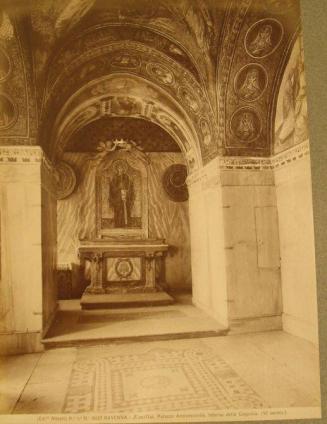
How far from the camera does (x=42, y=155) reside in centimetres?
603

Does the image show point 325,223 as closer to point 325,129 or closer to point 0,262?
point 325,129

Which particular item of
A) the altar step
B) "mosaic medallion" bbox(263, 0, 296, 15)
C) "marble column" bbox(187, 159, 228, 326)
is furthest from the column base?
"mosaic medallion" bbox(263, 0, 296, 15)

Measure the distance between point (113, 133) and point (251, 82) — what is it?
5.54 metres

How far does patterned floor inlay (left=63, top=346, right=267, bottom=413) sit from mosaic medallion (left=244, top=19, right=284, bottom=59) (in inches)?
178

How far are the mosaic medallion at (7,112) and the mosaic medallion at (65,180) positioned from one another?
5.03m

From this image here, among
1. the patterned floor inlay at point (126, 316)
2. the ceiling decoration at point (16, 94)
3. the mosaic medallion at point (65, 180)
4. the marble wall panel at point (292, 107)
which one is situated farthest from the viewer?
the mosaic medallion at point (65, 180)

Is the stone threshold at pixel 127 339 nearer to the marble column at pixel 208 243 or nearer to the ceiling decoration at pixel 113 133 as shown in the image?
the marble column at pixel 208 243

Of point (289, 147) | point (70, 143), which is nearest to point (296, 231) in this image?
point (289, 147)

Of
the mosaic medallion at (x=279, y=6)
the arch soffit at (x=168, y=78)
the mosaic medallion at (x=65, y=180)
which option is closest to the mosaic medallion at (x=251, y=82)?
the arch soffit at (x=168, y=78)

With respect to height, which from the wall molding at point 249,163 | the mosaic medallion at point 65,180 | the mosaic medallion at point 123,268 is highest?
the mosaic medallion at point 65,180

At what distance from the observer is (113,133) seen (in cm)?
1103

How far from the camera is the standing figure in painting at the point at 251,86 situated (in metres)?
6.19

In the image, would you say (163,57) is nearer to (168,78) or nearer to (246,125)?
(168,78)

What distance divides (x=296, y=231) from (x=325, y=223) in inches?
80.3
